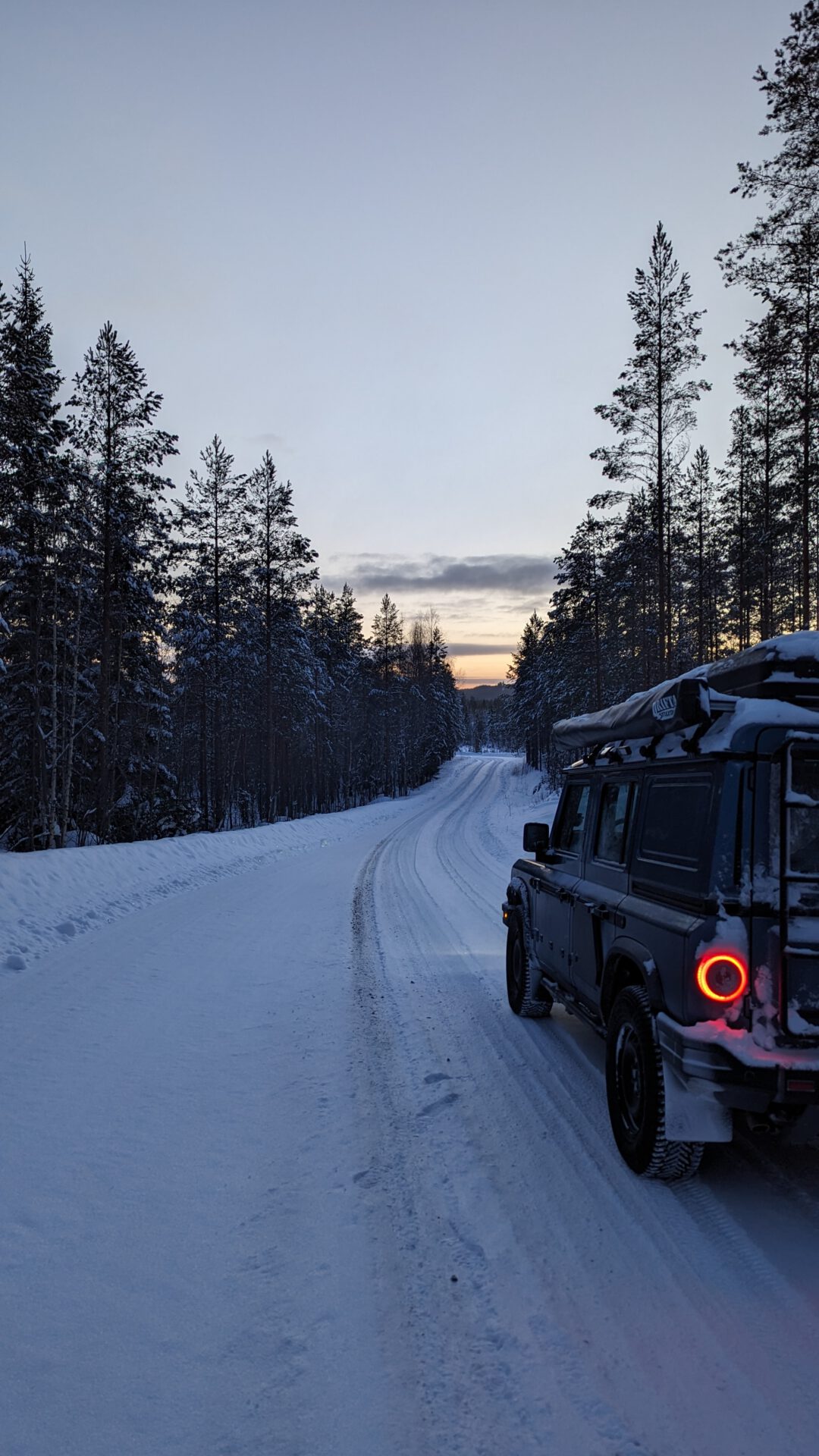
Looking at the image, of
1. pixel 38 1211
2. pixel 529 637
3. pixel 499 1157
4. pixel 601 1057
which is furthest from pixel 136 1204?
pixel 529 637

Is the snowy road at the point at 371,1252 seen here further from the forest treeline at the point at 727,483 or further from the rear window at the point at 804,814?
the forest treeline at the point at 727,483

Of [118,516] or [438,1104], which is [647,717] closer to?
[438,1104]

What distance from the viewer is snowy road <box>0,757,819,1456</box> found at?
7.89 feet

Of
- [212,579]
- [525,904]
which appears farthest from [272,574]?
[525,904]

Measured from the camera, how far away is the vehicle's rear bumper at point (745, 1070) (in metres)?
3.09

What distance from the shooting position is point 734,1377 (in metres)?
2.52

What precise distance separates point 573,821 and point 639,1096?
2390 mm

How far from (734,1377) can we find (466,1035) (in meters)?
3.57

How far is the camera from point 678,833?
12.4 ft

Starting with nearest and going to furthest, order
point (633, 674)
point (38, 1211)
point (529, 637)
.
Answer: point (38, 1211) → point (633, 674) → point (529, 637)

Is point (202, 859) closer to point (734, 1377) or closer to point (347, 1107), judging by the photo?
point (347, 1107)

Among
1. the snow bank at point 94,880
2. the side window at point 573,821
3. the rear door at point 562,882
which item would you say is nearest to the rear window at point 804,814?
the rear door at point 562,882

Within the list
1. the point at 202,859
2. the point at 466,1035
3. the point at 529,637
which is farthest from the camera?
the point at 529,637

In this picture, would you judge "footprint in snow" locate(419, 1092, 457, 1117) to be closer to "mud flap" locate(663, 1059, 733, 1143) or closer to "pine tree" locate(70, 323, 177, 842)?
"mud flap" locate(663, 1059, 733, 1143)
